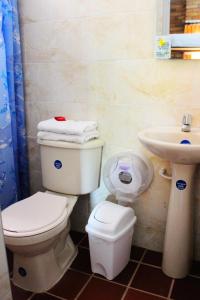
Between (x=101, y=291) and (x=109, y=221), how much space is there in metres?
0.39

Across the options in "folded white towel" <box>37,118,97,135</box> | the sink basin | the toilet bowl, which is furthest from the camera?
"folded white towel" <box>37,118,97,135</box>

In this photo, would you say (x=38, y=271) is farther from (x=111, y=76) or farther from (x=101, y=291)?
(x=111, y=76)

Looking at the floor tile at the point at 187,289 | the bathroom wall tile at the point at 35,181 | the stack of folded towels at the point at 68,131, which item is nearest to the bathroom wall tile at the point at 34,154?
the bathroom wall tile at the point at 35,181

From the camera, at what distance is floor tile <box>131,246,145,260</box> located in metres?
1.92

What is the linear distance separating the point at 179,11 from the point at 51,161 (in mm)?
1164

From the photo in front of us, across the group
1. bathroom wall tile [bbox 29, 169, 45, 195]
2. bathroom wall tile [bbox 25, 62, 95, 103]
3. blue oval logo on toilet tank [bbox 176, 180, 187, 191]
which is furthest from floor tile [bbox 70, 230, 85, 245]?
bathroom wall tile [bbox 25, 62, 95, 103]

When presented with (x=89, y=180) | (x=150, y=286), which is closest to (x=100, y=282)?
(x=150, y=286)

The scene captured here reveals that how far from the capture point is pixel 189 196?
1624 millimetres

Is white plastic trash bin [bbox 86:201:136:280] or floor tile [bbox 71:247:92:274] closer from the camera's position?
white plastic trash bin [bbox 86:201:136:280]

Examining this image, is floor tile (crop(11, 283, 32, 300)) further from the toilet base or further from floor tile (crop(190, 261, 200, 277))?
floor tile (crop(190, 261, 200, 277))

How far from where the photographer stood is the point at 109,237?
1604 mm

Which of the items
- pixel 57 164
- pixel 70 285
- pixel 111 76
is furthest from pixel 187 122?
pixel 70 285

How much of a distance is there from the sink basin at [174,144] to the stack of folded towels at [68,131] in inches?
15.1

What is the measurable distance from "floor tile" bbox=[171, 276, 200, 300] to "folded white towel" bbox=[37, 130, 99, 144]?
1007mm
